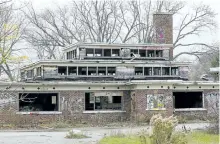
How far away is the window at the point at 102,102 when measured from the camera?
36062mm

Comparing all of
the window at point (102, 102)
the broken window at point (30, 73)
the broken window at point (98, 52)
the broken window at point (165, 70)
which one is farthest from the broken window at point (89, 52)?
the broken window at point (165, 70)

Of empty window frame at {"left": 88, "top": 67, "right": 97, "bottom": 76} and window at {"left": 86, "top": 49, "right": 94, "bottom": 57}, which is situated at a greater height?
window at {"left": 86, "top": 49, "right": 94, "bottom": 57}

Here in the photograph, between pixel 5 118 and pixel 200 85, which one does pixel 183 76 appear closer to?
pixel 200 85

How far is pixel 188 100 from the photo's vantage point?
1572 inches

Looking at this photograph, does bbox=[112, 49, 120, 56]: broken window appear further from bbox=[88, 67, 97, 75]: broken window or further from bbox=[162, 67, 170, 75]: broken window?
bbox=[162, 67, 170, 75]: broken window

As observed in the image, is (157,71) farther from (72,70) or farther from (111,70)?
(72,70)

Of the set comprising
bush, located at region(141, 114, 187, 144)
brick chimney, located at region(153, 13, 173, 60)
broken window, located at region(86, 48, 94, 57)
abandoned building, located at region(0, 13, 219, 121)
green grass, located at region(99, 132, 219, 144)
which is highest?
brick chimney, located at region(153, 13, 173, 60)

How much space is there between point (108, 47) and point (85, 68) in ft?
12.7

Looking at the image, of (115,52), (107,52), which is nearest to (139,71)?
(115,52)

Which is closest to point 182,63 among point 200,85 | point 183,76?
point 183,76

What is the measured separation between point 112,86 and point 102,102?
62.8 inches

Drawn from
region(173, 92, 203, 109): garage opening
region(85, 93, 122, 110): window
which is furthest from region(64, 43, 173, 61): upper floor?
region(85, 93, 122, 110): window

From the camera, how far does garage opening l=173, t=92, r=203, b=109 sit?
38756 mm

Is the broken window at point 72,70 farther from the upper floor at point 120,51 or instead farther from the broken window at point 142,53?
the broken window at point 142,53
